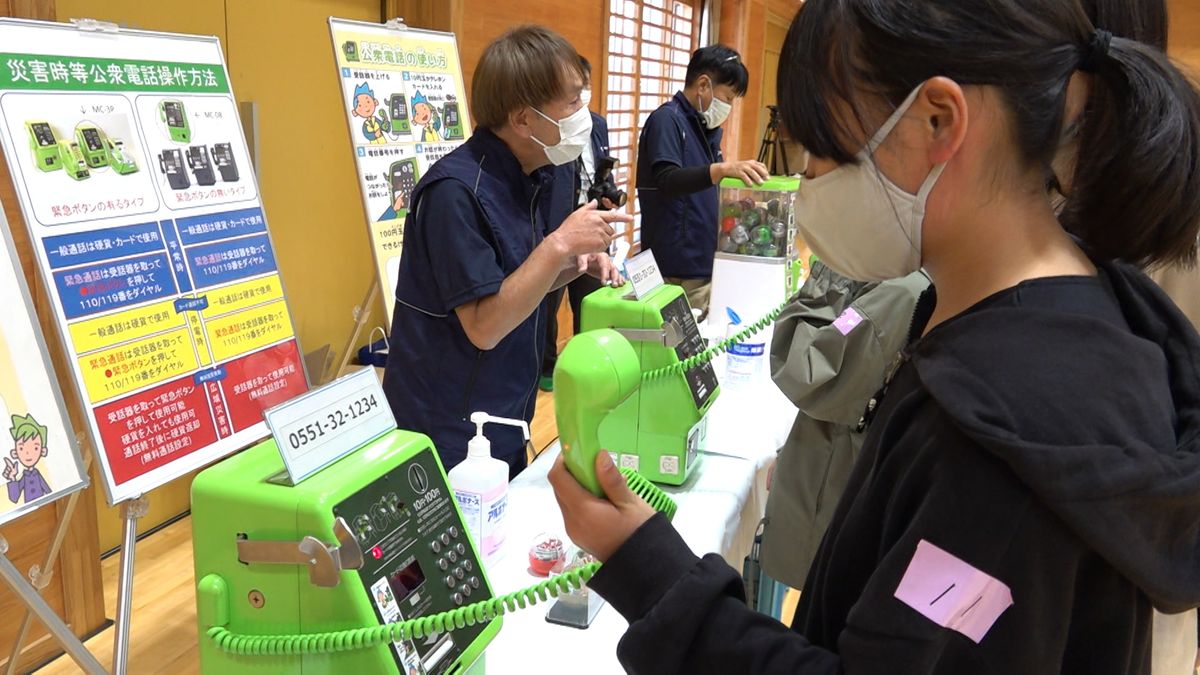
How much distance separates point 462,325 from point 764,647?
42.4 inches

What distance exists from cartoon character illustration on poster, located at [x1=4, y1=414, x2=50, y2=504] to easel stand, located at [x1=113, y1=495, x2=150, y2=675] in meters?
0.21

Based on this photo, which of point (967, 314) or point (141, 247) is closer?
point (967, 314)

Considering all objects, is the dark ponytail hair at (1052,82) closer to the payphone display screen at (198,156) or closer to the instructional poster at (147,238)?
the instructional poster at (147,238)

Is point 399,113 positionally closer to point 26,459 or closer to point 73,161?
point 73,161

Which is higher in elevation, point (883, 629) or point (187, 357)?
point (883, 629)

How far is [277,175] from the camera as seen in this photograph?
3014mm

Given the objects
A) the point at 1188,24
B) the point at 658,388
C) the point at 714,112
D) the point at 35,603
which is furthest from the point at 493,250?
the point at 1188,24

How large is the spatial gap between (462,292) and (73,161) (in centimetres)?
88

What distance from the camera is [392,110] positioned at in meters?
2.80

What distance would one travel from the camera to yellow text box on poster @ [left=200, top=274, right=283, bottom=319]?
1.98 metres

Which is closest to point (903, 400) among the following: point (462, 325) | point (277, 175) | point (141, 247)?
point (462, 325)

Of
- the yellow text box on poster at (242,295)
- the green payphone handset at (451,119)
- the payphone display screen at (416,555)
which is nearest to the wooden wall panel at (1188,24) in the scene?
the green payphone handset at (451,119)

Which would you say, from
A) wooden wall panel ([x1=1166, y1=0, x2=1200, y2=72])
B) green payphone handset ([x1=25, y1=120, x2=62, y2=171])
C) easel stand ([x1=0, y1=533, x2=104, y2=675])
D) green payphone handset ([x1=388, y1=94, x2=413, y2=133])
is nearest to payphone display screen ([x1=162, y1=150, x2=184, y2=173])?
green payphone handset ([x1=25, y1=120, x2=62, y2=171])

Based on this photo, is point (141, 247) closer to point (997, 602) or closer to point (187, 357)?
point (187, 357)
